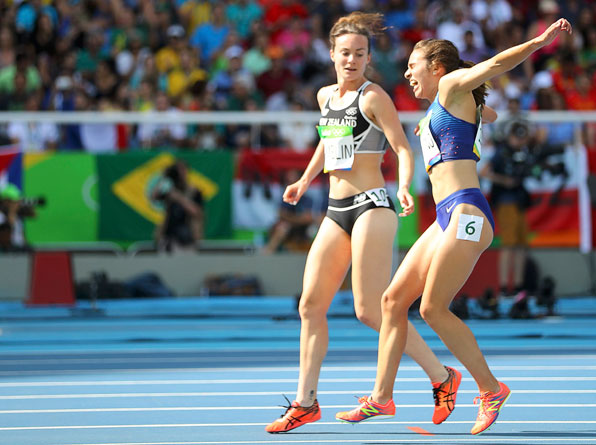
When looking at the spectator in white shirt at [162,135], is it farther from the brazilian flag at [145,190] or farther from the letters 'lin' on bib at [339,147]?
the letters 'lin' on bib at [339,147]

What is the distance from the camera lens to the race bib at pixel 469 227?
592 cm

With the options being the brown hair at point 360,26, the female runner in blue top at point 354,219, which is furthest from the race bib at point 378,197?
the brown hair at point 360,26

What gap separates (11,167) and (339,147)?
880cm

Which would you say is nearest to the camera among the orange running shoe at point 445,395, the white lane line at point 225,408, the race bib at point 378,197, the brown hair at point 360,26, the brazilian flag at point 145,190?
the orange running shoe at point 445,395

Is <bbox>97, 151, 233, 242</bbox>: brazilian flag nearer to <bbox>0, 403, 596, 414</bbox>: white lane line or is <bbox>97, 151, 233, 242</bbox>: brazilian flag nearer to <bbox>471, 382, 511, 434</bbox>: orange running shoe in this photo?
<bbox>0, 403, 596, 414</bbox>: white lane line

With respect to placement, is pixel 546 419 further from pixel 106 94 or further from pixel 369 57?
pixel 106 94

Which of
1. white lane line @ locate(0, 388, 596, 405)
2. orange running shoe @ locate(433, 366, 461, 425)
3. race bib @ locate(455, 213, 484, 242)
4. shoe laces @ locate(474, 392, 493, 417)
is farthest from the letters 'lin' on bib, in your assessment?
white lane line @ locate(0, 388, 596, 405)

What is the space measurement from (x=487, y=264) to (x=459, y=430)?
316 inches

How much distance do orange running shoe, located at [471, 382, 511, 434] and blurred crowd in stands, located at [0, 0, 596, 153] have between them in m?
8.89

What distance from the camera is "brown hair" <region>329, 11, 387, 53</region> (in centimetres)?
663

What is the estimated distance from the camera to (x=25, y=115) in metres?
14.0

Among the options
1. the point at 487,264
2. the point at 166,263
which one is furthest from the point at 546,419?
the point at 166,263

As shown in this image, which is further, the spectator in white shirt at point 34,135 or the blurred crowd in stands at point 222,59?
the blurred crowd in stands at point 222,59

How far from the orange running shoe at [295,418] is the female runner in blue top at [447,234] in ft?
0.64
